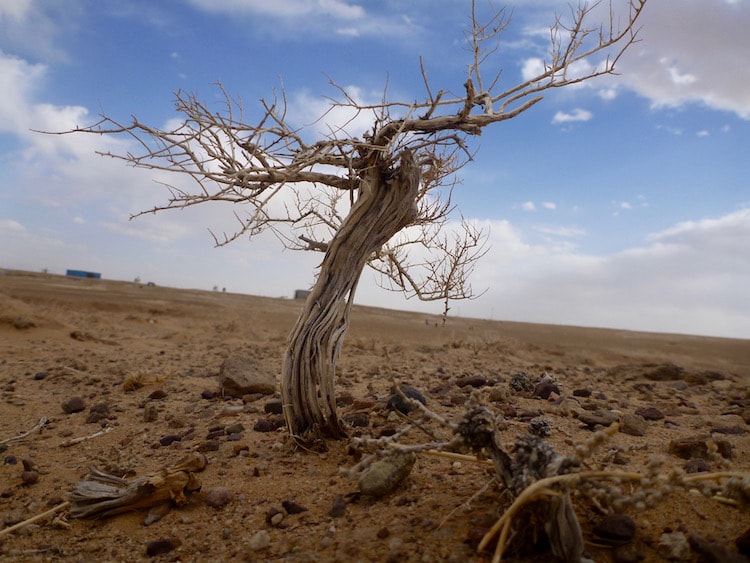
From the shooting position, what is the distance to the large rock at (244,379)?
6.06 metres

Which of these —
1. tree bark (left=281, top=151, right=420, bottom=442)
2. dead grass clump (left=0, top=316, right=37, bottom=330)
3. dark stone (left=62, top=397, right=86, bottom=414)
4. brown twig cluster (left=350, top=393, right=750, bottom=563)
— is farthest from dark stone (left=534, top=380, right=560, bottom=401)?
dead grass clump (left=0, top=316, right=37, bottom=330)

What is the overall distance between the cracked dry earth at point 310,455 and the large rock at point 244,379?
0.21 m

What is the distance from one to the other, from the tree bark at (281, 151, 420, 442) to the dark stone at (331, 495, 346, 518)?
966mm

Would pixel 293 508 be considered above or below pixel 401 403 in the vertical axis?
below

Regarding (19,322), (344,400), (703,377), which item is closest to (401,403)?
(344,400)

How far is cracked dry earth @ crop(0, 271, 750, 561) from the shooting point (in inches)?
98.9

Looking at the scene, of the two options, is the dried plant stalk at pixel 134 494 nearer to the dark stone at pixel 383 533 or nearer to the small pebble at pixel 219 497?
the small pebble at pixel 219 497

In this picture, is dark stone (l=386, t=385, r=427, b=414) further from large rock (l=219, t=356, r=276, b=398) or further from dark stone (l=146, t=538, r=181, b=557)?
dark stone (l=146, t=538, r=181, b=557)

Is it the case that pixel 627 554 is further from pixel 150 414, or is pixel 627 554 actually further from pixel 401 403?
pixel 150 414

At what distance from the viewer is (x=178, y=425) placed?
5.03 meters

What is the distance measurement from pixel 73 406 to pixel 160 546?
11.8ft

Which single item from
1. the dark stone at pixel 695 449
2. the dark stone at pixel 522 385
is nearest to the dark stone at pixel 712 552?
the dark stone at pixel 695 449

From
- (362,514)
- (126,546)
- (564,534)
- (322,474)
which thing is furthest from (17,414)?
(564,534)

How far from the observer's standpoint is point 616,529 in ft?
7.38
